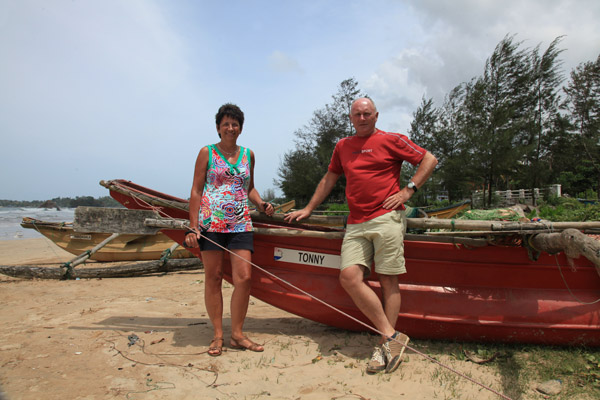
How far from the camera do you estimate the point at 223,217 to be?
10.9 ft

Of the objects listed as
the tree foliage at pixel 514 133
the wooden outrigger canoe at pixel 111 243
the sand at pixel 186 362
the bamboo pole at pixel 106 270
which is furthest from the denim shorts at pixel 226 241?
the tree foliage at pixel 514 133

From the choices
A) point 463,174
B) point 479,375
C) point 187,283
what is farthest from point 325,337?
point 463,174

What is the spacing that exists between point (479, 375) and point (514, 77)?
21.2 meters

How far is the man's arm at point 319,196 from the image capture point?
3.58 meters

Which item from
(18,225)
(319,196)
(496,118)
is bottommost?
(18,225)

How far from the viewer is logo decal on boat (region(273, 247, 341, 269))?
3662 millimetres

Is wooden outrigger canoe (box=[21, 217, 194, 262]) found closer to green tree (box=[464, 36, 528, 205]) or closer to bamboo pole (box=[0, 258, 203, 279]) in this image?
bamboo pole (box=[0, 258, 203, 279])

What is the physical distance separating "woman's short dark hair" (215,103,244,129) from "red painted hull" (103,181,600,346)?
3.80 ft

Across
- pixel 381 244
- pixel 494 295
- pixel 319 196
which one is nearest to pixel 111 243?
pixel 319 196

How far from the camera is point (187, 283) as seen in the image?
6852mm

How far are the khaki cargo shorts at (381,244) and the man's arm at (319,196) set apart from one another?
20.7 inches

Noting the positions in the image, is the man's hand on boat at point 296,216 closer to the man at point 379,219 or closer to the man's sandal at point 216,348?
the man at point 379,219

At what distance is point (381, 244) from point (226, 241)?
54.3 inches

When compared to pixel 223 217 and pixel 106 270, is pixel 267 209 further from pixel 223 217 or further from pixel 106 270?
pixel 106 270
